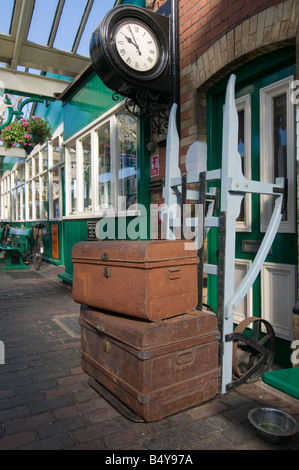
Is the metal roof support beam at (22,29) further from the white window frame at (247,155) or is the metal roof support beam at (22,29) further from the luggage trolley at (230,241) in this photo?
the luggage trolley at (230,241)

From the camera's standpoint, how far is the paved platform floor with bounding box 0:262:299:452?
2045mm

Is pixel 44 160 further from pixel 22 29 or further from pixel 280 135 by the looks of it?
pixel 280 135

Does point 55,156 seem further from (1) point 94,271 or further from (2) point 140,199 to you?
(1) point 94,271

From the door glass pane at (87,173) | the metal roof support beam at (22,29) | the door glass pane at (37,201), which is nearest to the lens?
the door glass pane at (87,173)

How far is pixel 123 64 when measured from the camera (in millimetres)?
3793

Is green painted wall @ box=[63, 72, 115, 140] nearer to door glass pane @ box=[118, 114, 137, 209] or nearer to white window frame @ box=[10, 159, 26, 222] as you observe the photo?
door glass pane @ box=[118, 114, 137, 209]

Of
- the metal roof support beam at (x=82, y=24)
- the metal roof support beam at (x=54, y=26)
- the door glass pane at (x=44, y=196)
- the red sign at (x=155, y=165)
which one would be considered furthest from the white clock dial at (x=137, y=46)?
the door glass pane at (x=44, y=196)

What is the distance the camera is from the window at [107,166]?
5434 mm

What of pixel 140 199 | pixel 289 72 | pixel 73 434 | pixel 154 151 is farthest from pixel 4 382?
pixel 289 72

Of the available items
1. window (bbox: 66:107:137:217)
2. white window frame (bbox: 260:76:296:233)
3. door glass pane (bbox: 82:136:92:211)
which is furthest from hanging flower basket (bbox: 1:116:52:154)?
white window frame (bbox: 260:76:296:233)

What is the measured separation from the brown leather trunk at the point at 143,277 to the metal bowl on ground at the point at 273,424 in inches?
31.6

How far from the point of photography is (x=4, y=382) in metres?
2.93

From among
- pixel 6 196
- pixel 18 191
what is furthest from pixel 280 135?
pixel 6 196
